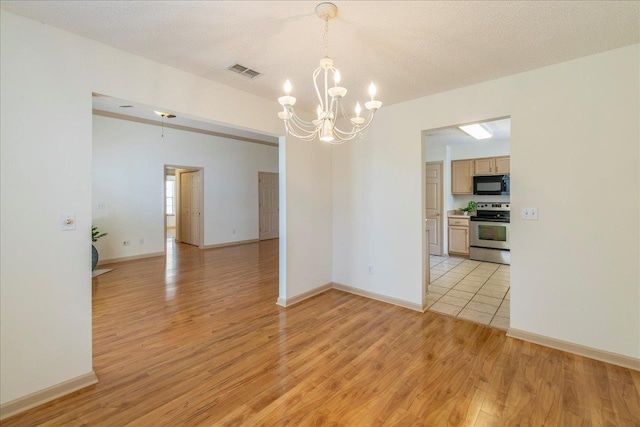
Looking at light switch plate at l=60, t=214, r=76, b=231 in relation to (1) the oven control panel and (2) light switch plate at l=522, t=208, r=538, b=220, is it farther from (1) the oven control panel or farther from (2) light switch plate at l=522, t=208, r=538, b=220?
(1) the oven control panel

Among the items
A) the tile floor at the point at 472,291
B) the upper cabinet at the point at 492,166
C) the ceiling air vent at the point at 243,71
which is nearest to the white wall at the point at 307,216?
the ceiling air vent at the point at 243,71

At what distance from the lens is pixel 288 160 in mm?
3666

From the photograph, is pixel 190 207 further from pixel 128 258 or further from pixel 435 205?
pixel 435 205

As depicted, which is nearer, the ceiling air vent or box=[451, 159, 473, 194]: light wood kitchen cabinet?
the ceiling air vent

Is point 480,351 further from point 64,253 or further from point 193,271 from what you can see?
point 193,271

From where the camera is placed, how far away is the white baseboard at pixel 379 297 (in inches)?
138

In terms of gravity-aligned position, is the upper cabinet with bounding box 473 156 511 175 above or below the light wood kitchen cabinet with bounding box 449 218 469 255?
above

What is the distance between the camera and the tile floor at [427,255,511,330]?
3.33 m

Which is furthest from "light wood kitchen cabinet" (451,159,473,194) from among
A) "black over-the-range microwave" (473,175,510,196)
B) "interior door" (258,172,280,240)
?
"interior door" (258,172,280,240)

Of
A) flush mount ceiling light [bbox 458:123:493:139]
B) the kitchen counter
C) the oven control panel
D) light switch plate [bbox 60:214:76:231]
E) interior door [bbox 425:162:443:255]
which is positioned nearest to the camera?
light switch plate [bbox 60:214:76:231]

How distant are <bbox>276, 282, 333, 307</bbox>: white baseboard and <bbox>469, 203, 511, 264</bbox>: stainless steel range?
3.72 m

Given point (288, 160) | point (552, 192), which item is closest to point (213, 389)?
point (288, 160)

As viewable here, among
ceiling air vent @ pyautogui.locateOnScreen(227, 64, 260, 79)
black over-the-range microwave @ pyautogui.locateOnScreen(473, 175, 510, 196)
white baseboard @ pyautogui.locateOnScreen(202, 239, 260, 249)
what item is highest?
ceiling air vent @ pyautogui.locateOnScreen(227, 64, 260, 79)

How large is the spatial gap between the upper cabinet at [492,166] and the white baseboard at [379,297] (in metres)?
→ 4.35
